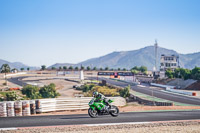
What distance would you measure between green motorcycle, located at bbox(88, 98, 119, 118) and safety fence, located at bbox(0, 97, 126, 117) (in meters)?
5.19

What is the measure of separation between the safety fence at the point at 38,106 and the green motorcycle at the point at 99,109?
204 inches

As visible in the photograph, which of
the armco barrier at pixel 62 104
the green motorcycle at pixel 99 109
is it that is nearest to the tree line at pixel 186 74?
the armco barrier at pixel 62 104

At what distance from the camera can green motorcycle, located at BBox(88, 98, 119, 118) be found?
54.4 ft

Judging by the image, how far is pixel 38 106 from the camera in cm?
2008

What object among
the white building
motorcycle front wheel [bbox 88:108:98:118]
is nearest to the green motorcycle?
motorcycle front wheel [bbox 88:108:98:118]

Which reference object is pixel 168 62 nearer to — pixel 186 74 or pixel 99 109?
pixel 186 74

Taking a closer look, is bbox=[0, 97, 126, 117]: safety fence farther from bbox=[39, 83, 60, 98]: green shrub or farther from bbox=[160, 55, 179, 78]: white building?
bbox=[160, 55, 179, 78]: white building

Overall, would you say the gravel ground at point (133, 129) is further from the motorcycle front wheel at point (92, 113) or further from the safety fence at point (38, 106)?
the safety fence at point (38, 106)

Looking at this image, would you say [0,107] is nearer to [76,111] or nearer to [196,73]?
[76,111]

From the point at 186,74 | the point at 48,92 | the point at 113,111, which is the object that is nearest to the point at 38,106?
the point at 113,111

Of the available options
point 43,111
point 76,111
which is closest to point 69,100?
point 76,111

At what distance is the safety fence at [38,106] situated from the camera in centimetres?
1839

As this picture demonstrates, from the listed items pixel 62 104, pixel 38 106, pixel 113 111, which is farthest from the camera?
pixel 62 104

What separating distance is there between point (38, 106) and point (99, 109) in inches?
236
